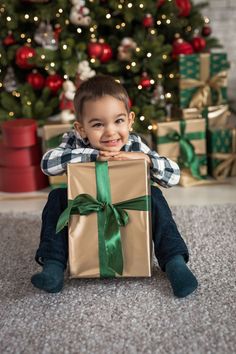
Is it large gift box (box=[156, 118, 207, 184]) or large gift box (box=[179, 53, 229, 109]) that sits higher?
large gift box (box=[179, 53, 229, 109])

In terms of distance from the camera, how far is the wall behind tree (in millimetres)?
3041

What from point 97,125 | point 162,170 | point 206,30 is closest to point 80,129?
point 97,125

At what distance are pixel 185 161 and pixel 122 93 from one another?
85 centimetres

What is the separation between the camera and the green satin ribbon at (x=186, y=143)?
2221 mm

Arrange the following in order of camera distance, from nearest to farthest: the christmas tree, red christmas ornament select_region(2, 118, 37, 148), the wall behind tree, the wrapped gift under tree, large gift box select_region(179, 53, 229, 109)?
1. red christmas ornament select_region(2, 118, 37, 148)
2. the wrapped gift under tree
3. large gift box select_region(179, 53, 229, 109)
4. the christmas tree
5. the wall behind tree

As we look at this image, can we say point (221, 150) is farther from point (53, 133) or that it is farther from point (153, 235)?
point (153, 235)

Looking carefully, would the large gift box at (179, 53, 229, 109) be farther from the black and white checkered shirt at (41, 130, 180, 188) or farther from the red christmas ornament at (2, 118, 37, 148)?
the black and white checkered shirt at (41, 130, 180, 188)

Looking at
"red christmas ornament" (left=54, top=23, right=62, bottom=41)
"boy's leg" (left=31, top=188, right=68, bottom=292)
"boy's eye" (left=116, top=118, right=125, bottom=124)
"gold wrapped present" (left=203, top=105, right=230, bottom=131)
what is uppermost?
"red christmas ornament" (left=54, top=23, right=62, bottom=41)

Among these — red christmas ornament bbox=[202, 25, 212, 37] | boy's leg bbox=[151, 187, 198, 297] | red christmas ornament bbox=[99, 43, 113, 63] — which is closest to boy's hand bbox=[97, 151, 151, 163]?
boy's leg bbox=[151, 187, 198, 297]

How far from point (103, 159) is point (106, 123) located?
10cm

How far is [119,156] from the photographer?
56.6 inches

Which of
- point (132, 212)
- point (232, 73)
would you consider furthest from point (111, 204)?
point (232, 73)

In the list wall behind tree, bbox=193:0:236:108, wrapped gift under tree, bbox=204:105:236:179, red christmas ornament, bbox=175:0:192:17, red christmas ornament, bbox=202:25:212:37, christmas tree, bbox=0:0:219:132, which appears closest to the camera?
wrapped gift under tree, bbox=204:105:236:179

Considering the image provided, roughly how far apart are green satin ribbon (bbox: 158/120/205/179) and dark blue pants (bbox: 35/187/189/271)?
0.75 meters
